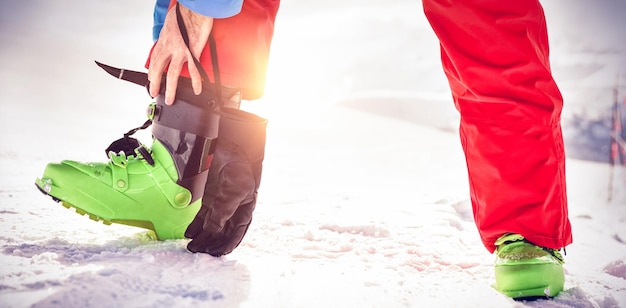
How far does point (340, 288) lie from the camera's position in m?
0.72

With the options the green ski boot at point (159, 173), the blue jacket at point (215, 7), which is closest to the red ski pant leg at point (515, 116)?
the blue jacket at point (215, 7)

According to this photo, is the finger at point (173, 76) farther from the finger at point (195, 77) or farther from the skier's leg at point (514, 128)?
the skier's leg at point (514, 128)

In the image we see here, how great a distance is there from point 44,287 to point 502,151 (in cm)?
80

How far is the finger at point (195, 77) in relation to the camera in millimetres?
823

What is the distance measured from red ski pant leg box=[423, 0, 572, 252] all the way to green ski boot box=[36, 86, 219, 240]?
527 millimetres

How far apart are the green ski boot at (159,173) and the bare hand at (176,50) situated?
0.08 feet

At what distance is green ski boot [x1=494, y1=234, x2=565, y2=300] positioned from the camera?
731 millimetres

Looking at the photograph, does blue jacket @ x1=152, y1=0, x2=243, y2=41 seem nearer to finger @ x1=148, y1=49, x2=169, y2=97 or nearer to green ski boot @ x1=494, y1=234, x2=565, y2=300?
finger @ x1=148, y1=49, x2=169, y2=97

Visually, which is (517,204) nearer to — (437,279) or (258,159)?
(437,279)

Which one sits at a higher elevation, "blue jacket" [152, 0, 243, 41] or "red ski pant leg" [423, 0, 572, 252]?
"blue jacket" [152, 0, 243, 41]

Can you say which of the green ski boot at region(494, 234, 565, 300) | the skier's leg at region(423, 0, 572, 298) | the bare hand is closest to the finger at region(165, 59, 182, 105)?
the bare hand

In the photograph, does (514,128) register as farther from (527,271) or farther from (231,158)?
(231,158)

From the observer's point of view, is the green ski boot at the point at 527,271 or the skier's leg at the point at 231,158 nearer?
the green ski boot at the point at 527,271

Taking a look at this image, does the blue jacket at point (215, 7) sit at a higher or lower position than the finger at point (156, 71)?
higher
